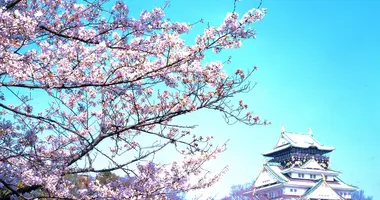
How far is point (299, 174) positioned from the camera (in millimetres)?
40281

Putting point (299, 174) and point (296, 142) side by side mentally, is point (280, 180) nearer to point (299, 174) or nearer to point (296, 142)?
point (299, 174)

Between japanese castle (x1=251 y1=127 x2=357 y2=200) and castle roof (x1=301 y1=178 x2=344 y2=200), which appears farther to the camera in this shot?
japanese castle (x1=251 y1=127 x2=357 y2=200)

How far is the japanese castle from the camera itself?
38156 millimetres

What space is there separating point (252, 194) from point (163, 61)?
1500 inches

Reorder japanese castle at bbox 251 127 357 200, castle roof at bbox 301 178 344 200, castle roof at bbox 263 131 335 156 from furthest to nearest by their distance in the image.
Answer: castle roof at bbox 263 131 335 156 → japanese castle at bbox 251 127 357 200 → castle roof at bbox 301 178 344 200

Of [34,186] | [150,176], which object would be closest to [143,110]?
[150,176]

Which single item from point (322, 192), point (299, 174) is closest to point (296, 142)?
point (299, 174)

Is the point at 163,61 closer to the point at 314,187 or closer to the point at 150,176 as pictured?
the point at 150,176

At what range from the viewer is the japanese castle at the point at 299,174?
1502 inches

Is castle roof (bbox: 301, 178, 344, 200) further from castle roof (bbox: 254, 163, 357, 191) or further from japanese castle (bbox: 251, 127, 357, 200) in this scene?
castle roof (bbox: 254, 163, 357, 191)

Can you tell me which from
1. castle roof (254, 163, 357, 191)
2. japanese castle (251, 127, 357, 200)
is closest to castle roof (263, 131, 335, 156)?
japanese castle (251, 127, 357, 200)

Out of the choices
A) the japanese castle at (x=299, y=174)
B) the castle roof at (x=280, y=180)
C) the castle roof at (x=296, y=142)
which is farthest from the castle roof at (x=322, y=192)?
the castle roof at (x=296, y=142)

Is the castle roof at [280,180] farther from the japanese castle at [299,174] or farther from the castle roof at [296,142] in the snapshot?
the castle roof at [296,142]

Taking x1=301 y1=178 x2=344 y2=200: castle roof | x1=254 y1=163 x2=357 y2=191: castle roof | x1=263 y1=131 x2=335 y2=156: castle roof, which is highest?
x1=263 y1=131 x2=335 y2=156: castle roof
